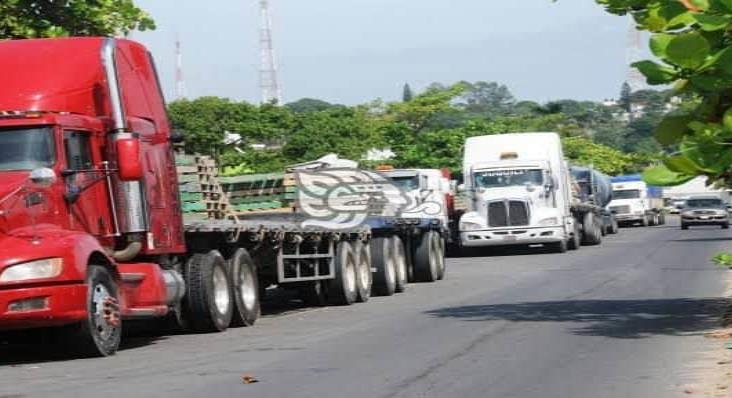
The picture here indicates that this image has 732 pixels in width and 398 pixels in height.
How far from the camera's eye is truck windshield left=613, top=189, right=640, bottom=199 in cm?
7006

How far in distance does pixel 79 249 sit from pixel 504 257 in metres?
28.2

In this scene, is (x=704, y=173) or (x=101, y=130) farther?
(x=101, y=130)

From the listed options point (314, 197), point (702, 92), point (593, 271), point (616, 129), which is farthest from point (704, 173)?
point (616, 129)

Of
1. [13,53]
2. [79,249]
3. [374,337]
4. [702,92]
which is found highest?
[13,53]

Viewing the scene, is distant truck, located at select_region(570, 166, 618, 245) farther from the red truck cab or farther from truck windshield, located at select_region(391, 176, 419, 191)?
the red truck cab

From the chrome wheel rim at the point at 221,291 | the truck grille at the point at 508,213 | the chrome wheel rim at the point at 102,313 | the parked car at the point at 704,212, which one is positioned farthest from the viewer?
the parked car at the point at 704,212

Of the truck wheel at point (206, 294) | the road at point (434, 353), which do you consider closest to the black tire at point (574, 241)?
the road at point (434, 353)

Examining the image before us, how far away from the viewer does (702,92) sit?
42.3 ft

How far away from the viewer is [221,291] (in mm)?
17094

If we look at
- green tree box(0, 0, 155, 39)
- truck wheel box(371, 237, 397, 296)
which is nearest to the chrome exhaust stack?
green tree box(0, 0, 155, 39)

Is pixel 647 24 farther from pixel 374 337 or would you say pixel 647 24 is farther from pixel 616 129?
pixel 616 129

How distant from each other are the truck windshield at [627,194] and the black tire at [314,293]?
4890cm

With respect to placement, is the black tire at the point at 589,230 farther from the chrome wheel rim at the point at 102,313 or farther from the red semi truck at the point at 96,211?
the chrome wheel rim at the point at 102,313

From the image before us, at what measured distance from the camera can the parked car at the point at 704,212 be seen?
6175 centimetres
